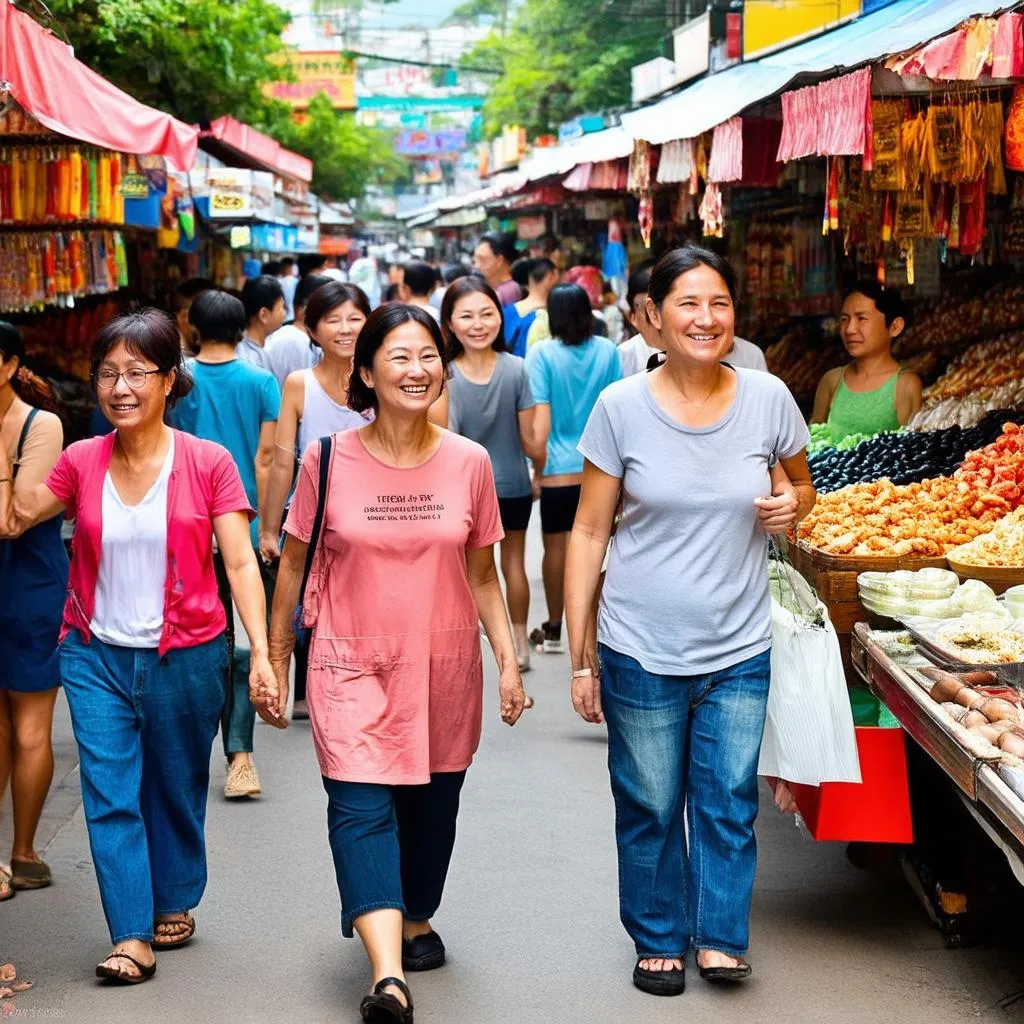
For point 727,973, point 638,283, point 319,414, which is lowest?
point 727,973

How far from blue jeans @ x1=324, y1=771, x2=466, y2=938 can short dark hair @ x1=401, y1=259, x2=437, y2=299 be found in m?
6.52

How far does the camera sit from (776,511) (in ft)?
14.3

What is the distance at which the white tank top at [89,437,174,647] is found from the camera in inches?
180

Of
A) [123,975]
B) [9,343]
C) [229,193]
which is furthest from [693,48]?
→ [123,975]

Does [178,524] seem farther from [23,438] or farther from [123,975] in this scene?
[123,975]

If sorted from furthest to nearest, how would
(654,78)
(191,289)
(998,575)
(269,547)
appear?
1. (654,78)
2. (191,289)
3. (269,547)
4. (998,575)

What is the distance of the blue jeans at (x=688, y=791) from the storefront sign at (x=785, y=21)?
9.29 meters

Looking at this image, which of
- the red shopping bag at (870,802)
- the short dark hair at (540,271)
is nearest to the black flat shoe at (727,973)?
the red shopping bag at (870,802)

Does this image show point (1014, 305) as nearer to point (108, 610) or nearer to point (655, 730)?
point (655, 730)

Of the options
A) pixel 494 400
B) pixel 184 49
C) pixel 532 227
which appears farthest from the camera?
pixel 532 227

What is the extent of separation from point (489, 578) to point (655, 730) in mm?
640

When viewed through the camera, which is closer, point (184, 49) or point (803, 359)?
point (803, 359)

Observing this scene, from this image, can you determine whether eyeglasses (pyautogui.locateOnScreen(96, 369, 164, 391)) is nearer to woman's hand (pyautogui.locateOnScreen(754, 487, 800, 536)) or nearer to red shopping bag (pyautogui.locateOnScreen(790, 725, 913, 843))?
woman's hand (pyautogui.locateOnScreen(754, 487, 800, 536))

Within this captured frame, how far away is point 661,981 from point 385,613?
1.28m
